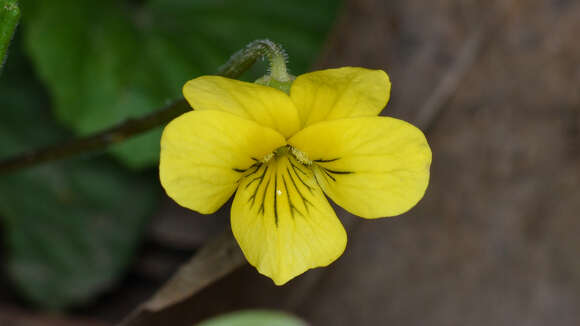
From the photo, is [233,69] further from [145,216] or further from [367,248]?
[145,216]

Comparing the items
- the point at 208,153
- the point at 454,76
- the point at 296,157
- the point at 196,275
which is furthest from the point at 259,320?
the point at 454,76

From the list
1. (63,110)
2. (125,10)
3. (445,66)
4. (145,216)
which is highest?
(445,66)

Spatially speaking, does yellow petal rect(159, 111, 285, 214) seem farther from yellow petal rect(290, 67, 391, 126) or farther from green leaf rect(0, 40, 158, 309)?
green leaf rect(0, 40, 158, 309)

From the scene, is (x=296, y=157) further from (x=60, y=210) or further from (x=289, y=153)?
(x=60, y=210)

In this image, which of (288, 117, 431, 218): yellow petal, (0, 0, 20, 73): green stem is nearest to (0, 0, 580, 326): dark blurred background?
(288, 117, 431, 218): yellow petal

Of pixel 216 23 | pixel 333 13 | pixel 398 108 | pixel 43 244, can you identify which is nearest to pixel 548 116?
pixel 398 108

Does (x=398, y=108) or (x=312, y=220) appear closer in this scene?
(x=312, y=220)

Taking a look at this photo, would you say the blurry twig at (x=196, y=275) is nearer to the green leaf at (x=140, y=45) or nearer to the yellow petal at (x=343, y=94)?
the yellow petal at (x=343, y=94)
